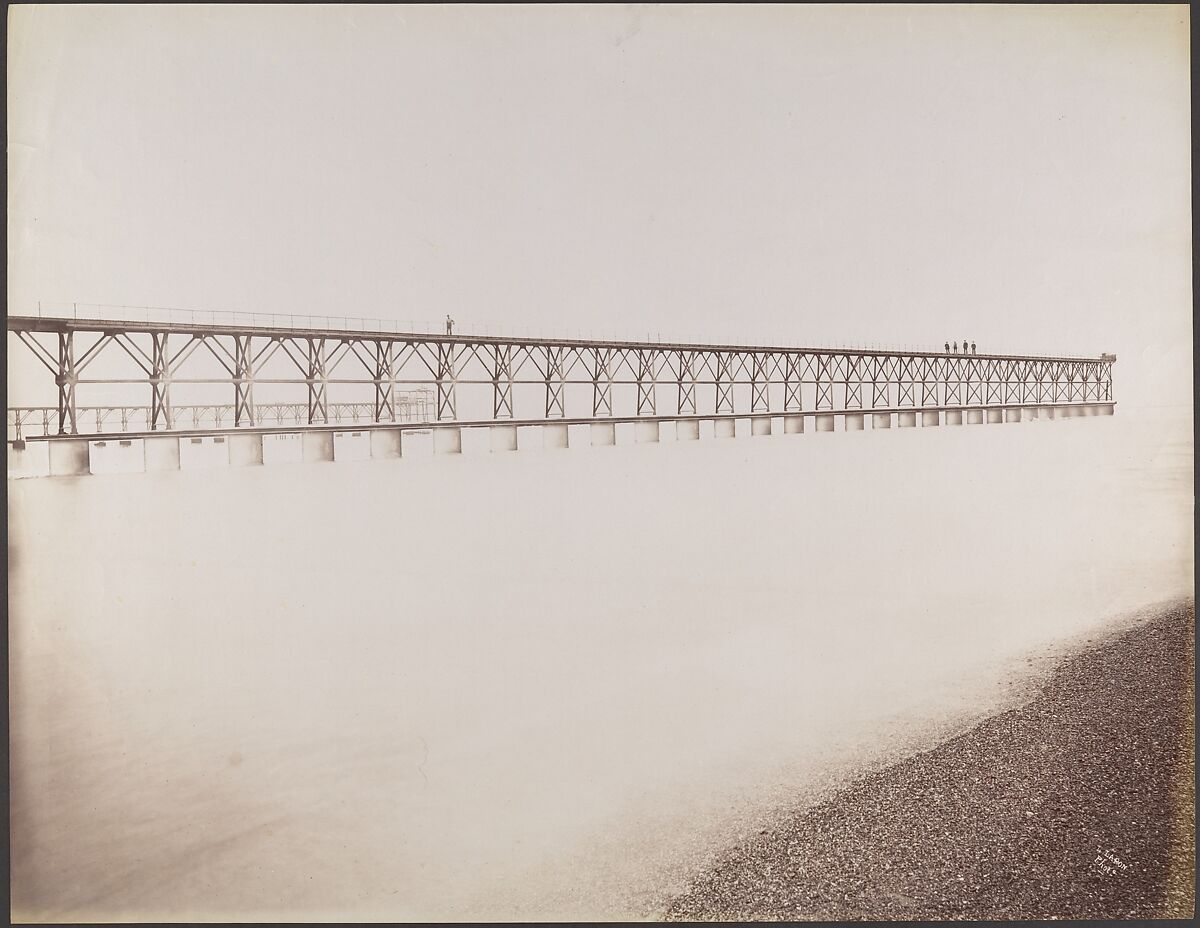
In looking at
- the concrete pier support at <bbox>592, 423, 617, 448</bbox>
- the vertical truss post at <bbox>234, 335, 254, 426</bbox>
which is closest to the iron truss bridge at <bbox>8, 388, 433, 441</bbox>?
the vertical truss post at <bbox>234, 335, 254, 426</bbox>

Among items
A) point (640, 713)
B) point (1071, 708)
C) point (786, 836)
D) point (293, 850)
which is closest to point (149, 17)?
point (293, 850)

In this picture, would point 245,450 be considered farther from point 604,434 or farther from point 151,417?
point 604,434

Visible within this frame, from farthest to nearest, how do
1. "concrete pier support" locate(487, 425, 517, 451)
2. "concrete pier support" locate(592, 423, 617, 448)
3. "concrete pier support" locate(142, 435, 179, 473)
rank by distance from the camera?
"concrete pier support" locate(592, 423, 617, 448), "concrete pier support" locate(487, 425, 517, 451), "concrete pier support" locate(142, 435, 179, 473)

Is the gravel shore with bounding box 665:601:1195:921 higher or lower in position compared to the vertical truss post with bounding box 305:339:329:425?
lower

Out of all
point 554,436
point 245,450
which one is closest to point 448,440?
point 554,436

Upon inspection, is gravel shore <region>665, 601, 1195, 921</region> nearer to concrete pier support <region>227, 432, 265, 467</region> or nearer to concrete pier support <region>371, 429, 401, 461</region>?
concrete pier support <region>227, 432, 265, 467</region>

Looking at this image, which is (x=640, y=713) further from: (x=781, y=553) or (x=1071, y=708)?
(x=781, y=553)
